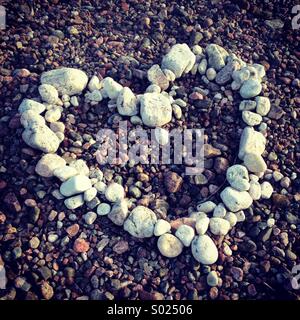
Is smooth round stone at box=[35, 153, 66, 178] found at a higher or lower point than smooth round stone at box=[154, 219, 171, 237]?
higher

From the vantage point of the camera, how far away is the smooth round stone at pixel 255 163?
271 cm

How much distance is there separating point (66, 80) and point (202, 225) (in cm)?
160

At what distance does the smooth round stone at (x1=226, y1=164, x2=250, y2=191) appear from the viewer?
2613mm

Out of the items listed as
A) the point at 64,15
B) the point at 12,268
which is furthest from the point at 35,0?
the point at 12,268

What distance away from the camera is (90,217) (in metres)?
2.44

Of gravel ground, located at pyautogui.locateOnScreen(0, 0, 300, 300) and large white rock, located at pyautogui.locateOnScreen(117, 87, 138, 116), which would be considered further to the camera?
large white rock, located at pyautogui.locateOnScreen(117, 87, 138, 116)

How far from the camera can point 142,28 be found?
3348 mm

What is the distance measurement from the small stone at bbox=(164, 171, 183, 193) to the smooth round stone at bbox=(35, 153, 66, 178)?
0.81 metres

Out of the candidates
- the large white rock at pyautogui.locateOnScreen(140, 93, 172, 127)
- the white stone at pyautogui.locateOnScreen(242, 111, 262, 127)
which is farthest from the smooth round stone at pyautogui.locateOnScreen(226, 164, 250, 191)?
the large white rock at pyautogui.locateOnScreen(140, 93, 172, 127)

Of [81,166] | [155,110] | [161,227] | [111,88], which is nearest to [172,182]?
[161,227]

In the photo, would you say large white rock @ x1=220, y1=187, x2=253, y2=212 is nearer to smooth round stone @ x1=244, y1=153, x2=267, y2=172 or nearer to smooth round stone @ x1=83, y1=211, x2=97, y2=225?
smooth round stone @ x1=244, y1=153, x2=267, y2=172

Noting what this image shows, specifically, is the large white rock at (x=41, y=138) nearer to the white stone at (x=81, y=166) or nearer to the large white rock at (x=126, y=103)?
the white stone at (x=81, y=166)
